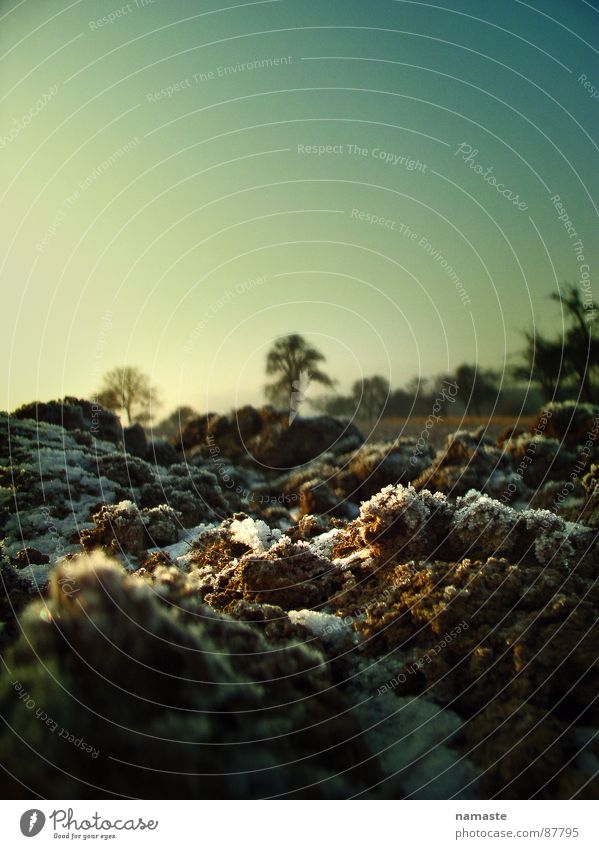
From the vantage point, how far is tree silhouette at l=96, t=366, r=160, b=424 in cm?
1034

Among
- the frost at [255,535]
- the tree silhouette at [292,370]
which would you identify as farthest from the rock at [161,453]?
the frost at [255,535]

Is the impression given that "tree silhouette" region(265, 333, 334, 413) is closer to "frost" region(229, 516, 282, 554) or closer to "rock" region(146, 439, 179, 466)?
"rock" region(146, 439, 179, 466)

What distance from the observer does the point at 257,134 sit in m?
7.47

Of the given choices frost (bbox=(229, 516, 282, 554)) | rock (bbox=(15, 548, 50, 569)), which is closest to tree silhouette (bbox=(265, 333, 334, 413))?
frost (bbox=(229, 516, 282, 554))

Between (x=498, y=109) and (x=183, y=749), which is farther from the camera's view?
(x=498, y=109)

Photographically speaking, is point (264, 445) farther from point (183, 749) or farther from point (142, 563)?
point (183, 749)

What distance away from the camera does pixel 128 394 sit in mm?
10891

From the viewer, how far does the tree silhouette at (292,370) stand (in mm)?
9219

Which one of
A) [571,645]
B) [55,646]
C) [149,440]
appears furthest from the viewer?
[149,440]

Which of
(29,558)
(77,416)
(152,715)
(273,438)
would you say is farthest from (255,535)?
(77,416)

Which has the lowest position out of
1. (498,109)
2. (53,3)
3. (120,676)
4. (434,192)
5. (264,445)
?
(120,676)

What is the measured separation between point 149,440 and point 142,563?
13.7 ft

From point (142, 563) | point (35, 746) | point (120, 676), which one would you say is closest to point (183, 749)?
point (120, 676)

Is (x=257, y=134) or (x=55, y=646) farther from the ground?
(x=257, y=134)
